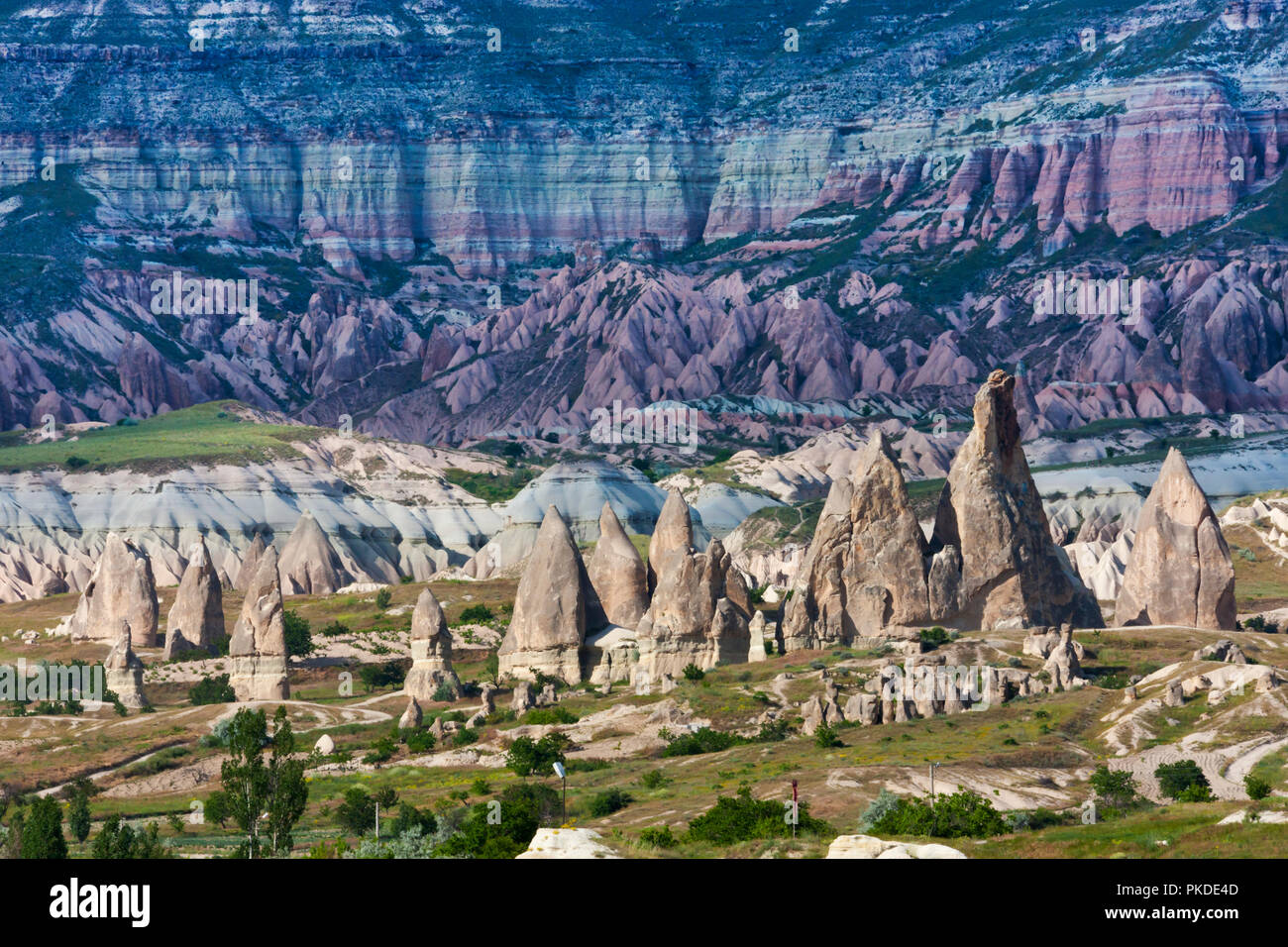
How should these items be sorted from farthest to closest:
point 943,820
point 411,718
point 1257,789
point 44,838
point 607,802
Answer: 1. point 411,718
2. point 607,802
3. point 1257,789
4. point 44,838
5. point 943,820

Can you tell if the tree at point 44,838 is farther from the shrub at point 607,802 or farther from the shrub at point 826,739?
the shrub at point 826,739

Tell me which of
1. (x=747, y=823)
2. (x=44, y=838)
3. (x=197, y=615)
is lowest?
(x=197, y=615)

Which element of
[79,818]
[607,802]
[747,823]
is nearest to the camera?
[747,823]

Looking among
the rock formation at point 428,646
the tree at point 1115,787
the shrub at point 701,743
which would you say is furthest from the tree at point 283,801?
the rock formation at point 428,646

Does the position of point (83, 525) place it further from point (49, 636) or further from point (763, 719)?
point (763, 719)

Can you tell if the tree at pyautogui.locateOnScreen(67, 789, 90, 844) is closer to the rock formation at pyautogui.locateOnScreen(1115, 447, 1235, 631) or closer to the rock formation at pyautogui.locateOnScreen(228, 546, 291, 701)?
the rock formation at pyautogui.locateOnScreen(228, 546, 291, 701)

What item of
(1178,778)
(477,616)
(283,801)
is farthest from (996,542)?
(283,801)

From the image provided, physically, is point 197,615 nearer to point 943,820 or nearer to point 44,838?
point 44,838
